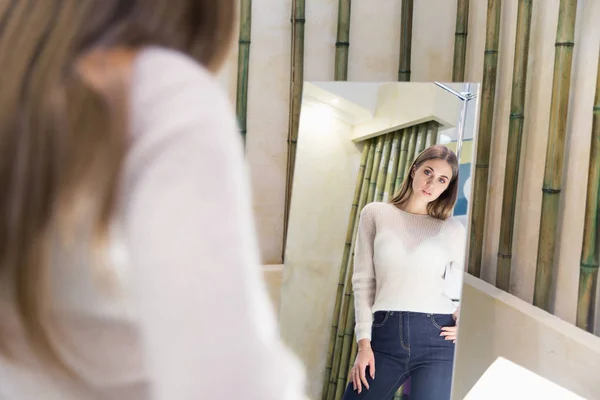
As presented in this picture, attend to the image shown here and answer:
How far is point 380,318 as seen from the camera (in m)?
1.24

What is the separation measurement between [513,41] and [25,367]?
4.91 ft

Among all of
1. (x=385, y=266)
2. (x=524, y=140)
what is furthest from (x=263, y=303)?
(x=524, y=140)

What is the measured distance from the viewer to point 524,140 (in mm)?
1536

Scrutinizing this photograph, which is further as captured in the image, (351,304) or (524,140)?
(524,140)

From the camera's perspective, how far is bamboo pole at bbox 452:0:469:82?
1734mm

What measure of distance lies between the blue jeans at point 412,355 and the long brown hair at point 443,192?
0.72ft

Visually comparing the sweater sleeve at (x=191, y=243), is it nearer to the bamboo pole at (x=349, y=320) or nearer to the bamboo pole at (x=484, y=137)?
the bamboo pole at (x=349, y=320)

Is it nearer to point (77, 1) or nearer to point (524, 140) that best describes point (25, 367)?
point (77, 1)

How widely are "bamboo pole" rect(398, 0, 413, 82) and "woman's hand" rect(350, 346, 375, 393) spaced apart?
866mm

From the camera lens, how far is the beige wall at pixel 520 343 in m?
1.26

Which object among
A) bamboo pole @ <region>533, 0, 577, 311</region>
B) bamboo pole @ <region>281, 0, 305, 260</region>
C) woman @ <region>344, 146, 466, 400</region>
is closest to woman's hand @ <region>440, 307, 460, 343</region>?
woman @ <region>344, 146, 466, 400</region>

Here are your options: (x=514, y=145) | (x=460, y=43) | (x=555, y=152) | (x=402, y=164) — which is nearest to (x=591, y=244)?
(x=555, y=152)

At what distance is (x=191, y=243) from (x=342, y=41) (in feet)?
4.69

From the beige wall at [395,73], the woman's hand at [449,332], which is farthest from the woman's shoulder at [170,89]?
the beige wall at [395,73]
